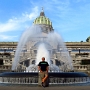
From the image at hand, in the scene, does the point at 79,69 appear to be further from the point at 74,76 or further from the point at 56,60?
the point at 74,76

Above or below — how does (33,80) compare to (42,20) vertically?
below

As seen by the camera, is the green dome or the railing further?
the green dome

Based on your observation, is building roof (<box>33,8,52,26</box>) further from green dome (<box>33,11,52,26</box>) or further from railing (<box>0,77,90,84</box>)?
railing (<box>0,77,90,84</box>)

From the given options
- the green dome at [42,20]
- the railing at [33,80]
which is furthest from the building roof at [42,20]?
the railing at [33,80]

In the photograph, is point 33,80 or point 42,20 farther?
point 42,20

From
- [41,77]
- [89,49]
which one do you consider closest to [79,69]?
[41,77]

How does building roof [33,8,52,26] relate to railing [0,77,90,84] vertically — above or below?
above

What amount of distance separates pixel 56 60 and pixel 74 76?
165 feet

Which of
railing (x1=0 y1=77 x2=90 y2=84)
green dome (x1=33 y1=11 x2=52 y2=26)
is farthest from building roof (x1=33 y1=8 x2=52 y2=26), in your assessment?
railing (x1=0 y1=77 x2=90 y2=84)

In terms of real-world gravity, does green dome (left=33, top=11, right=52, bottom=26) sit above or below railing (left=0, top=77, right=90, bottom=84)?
above

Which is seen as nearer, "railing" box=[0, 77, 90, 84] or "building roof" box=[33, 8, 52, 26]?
"railing" box=[0, 77, 90, 84]

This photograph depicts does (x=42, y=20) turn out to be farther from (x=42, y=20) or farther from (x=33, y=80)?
(x=33, y=80)

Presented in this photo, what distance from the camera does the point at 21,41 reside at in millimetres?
31375

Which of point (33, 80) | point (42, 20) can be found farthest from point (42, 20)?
point (33, 80)
